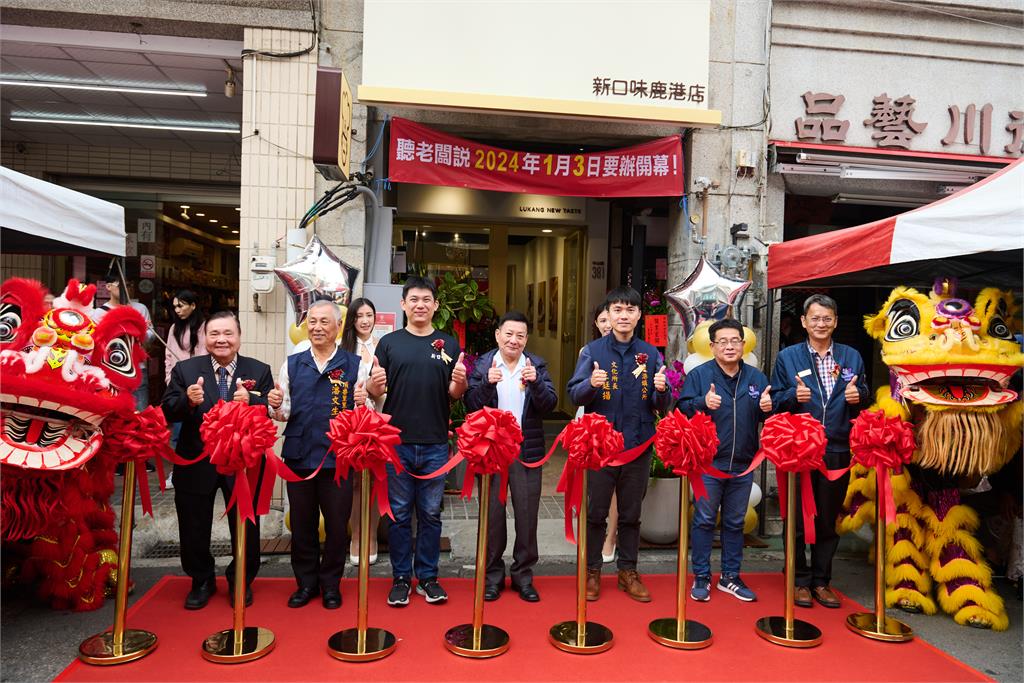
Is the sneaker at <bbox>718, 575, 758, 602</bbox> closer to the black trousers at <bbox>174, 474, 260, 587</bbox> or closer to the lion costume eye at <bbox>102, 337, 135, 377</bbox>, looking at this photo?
the black trousers at <bbox>174, 474, 260, 587</bbox>

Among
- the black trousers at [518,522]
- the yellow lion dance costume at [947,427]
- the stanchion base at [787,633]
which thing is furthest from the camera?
the black trousers at [518,522]

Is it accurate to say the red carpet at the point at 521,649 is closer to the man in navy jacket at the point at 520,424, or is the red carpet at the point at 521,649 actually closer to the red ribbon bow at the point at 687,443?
the man in navy jacket at the point at 520,424

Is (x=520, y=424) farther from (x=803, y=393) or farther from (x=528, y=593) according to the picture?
(x=803, y=393)

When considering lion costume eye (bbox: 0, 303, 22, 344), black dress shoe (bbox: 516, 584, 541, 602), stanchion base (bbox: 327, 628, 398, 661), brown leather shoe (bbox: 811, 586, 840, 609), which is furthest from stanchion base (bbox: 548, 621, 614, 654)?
lion costume eye (bbox: 0, 303, 22, 344)

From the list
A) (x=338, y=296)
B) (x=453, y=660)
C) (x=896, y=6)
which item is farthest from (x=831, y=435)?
(x=896, y=6)

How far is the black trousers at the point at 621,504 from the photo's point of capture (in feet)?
14.6

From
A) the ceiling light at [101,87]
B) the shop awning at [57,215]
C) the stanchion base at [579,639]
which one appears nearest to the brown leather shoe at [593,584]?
the stanchion base at [579,639]

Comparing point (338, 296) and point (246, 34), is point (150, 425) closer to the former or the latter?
point (338, 296)

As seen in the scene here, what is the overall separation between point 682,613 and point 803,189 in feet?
15.2

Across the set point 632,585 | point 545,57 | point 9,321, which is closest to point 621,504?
point 632,585

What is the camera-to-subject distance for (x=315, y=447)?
4148 mm

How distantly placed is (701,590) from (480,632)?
5.20 feet

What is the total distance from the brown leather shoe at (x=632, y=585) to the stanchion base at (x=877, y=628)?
1192mm

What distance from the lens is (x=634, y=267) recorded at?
7223mm
